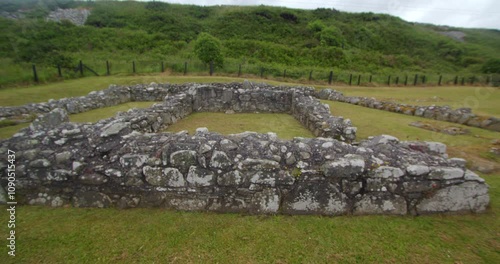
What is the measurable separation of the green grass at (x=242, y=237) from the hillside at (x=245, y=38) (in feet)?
76.9

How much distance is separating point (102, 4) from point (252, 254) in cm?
5993

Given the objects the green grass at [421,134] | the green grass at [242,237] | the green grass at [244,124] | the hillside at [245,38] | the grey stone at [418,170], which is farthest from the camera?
the hillside at [245,38]

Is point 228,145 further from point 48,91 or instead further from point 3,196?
point 48,91

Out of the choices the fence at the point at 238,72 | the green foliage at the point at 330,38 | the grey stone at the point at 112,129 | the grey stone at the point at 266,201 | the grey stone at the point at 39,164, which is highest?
the green foliage at the point at 330,38

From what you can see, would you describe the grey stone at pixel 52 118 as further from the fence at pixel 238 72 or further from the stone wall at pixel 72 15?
the stone wall at pixel 72 15

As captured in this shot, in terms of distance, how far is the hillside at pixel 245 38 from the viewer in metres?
30.2

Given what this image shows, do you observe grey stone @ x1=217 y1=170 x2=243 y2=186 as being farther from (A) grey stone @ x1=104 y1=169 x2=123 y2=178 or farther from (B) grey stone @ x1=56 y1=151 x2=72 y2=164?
(B) grey stone @ x1=56 y1=151 x2=72 y2=164

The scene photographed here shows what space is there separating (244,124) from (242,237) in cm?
643

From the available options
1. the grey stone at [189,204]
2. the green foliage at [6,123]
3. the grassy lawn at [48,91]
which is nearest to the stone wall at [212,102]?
the green foliage at [6,123]

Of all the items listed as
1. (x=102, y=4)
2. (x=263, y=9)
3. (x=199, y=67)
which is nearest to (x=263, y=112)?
(x=199, y=67)

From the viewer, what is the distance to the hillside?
30.2 metres

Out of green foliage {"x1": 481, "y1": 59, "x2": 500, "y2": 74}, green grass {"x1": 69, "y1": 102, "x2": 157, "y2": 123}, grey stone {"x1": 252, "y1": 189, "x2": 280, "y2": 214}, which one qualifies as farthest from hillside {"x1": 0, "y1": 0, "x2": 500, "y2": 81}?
grey stone {"x1": 252, "y1": 189, "x2": 280, "y2": 214}

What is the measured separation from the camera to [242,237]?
344cm

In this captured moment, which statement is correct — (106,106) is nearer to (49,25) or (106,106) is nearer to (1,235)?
(1,235)
